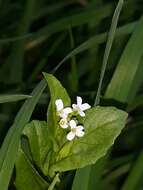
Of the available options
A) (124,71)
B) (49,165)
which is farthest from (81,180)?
(124,71)

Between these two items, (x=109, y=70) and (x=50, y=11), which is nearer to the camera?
(x=109, y=70)

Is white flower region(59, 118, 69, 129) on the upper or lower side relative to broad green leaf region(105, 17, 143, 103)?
lower

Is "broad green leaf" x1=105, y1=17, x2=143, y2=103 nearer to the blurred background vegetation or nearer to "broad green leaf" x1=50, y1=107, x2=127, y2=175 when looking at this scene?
the blurred background vegetation

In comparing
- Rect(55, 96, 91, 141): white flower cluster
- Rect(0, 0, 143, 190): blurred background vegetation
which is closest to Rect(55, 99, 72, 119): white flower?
Rect(55, 96, 91, 141): white flower cluster

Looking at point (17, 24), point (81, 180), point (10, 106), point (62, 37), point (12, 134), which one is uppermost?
point (17, 24)

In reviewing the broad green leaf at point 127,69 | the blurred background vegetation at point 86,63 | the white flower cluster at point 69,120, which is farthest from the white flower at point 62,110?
the broad green leaf at point 127,69

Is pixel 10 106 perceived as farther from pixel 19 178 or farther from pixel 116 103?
pixel 19 178

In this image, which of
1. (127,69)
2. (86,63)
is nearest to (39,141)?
(127,69)
